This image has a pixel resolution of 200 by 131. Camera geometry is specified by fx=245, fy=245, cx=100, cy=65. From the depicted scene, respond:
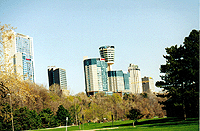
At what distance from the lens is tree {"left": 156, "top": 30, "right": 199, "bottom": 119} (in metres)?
30.2

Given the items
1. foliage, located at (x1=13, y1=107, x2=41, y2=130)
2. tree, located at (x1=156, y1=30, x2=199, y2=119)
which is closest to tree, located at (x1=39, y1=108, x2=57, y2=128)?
foliage, located at (x1=13, y1=107, x2=41, y2=130)

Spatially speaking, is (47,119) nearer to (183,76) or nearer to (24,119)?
(24,119)

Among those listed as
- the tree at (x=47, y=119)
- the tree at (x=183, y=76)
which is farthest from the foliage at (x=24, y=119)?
the tree at (x=183, y=76)

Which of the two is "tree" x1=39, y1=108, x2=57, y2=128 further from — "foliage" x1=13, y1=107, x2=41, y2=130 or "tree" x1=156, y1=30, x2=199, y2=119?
"tree" x1=156, y1=30, x2=199, y2=119

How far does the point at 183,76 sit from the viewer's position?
32.2m

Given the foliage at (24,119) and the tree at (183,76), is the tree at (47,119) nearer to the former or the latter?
the foliage at (24,119)

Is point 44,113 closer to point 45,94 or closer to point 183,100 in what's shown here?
point 45,94

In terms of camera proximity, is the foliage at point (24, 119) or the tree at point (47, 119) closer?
the foliage at point (24, 119)

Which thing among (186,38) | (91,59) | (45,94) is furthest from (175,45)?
(91,59)

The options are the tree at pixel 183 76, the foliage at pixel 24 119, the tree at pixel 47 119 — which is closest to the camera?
the tree at pixel 183 76

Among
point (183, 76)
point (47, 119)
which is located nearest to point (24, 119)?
point (47, 119)

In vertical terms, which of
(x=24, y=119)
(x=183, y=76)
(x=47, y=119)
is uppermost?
(x=183, y=76)

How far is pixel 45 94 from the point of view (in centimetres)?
5947

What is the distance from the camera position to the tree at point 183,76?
99.1 ft
